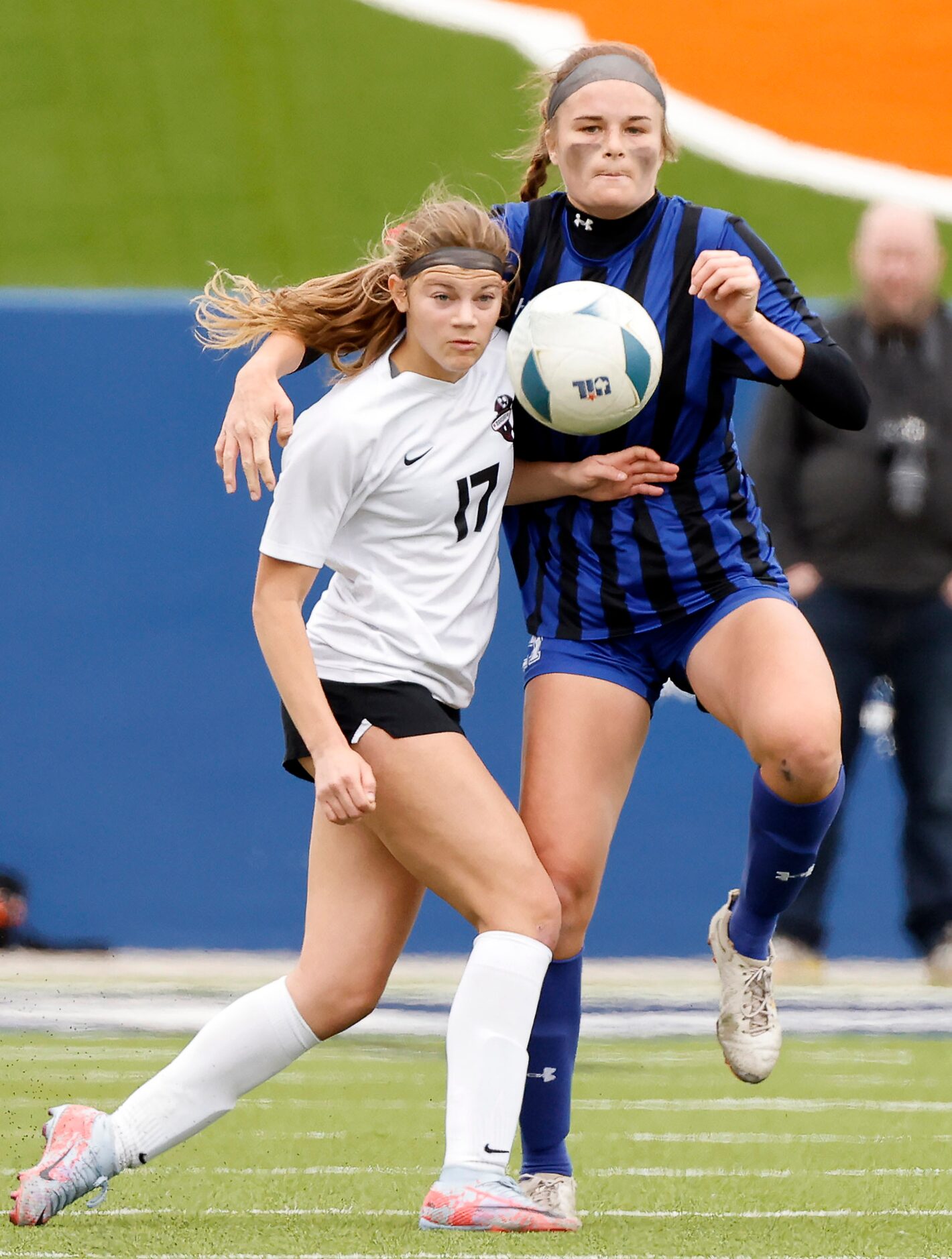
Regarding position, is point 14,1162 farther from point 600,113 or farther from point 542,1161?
point 600,113

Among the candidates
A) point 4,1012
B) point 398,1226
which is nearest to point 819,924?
point 4,1012

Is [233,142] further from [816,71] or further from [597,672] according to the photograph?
[597,672]

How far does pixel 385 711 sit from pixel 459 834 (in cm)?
27

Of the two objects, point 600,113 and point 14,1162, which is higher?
point 600,113

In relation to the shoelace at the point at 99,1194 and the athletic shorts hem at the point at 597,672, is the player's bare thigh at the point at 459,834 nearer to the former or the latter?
the athletic shorts hem at the point at 597,672

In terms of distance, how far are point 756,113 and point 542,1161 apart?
698 centimetres

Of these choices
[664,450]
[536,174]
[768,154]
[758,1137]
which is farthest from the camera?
[768,154]

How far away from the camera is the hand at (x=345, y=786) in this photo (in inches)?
122

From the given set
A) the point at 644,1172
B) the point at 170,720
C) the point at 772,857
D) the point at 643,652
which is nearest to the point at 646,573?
the point at 643,652

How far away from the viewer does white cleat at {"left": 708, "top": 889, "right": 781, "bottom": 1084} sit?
381 cm

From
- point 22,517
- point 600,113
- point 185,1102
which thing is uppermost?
point 600,113

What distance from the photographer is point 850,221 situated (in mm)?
9164

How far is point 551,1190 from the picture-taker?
346 centimetres

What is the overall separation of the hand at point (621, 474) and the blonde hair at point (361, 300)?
1.43 feet
